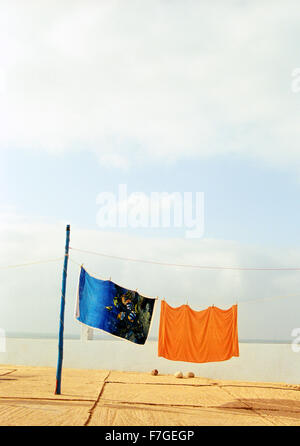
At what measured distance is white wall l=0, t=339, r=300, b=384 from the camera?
15.6 metres

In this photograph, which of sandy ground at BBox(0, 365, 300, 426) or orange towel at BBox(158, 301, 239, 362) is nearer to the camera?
sandy ground at BBox(0, 365, 300, 426)

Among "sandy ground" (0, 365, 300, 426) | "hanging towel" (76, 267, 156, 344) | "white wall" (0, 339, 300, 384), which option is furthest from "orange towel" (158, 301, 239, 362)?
"white wall" (0, 339, 300, 384)

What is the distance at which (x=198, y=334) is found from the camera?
11.3m

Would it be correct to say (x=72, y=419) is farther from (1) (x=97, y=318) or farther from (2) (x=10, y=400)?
(1) (x=97, y=318)

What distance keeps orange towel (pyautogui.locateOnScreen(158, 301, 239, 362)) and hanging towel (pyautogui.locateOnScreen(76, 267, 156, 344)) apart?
657mm

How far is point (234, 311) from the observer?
37.2 feet

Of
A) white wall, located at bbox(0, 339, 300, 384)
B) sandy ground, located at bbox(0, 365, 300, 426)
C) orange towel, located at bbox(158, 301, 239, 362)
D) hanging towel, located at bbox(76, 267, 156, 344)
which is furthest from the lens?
white wall, located at bbox(0, 339, 300, 384)

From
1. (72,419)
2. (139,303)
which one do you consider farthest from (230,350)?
(72,419)

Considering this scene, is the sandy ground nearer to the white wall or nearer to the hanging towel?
the white wall

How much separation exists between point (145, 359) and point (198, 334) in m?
5.98

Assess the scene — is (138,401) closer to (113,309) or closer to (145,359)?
(113,309)

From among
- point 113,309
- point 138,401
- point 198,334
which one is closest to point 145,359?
point 198,334

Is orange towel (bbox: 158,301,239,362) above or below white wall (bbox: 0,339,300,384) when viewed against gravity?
above

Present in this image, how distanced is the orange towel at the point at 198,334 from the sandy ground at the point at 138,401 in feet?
3.54
